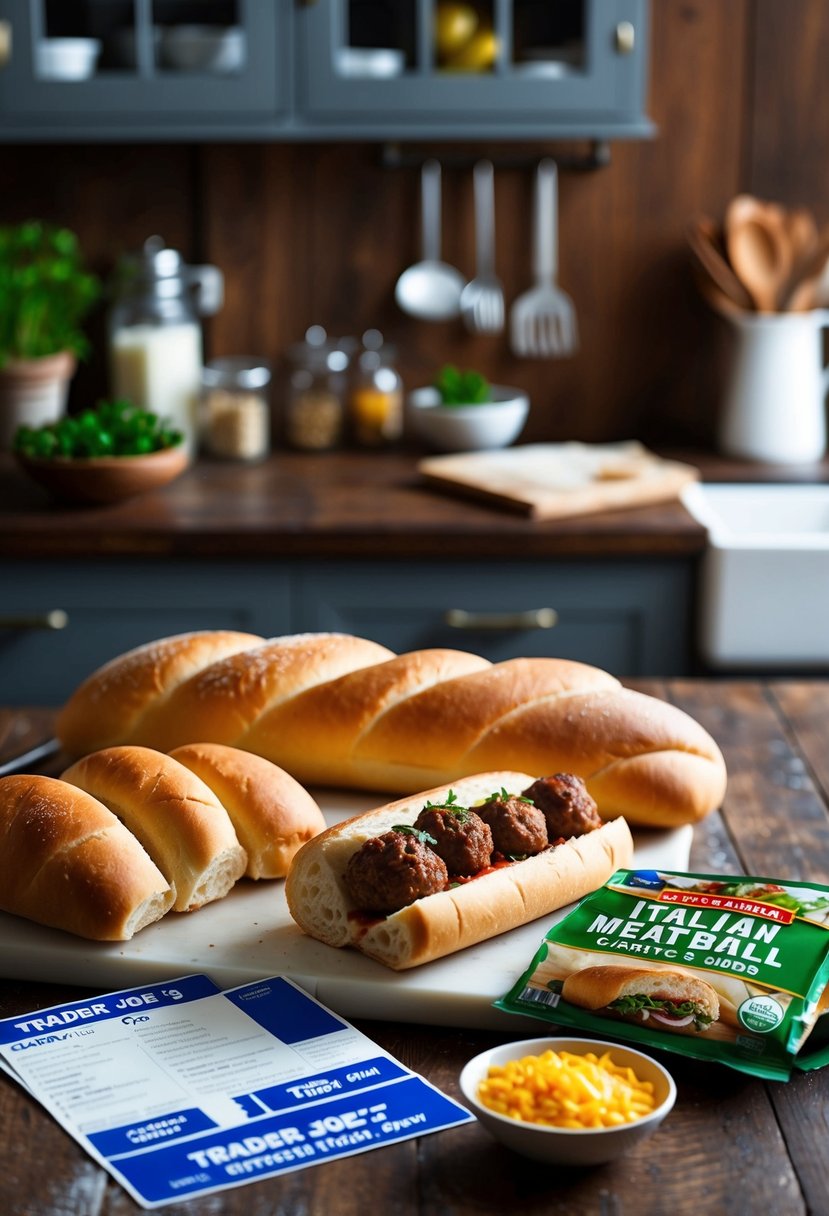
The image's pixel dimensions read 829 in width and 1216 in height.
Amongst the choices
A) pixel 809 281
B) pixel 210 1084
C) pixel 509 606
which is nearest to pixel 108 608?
pixel 509 606

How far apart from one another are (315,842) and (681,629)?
1546 millimetres

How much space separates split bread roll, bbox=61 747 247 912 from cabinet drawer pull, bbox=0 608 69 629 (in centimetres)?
132

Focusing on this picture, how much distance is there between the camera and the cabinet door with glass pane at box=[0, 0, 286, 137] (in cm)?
273

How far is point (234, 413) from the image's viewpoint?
300cm

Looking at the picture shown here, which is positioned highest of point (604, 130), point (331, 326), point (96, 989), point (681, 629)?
point (604, 130)

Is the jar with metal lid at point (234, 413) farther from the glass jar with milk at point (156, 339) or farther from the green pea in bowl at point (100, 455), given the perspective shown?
the green pea in bowl at point (100, 455)

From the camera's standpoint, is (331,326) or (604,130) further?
(331,326)

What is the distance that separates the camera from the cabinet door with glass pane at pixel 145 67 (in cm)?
273

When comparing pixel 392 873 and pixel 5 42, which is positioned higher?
pixel 5 42

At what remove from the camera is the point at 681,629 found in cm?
262

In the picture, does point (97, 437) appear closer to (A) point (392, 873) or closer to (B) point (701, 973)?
(A) point (392, 873)

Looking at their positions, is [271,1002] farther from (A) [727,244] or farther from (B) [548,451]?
(A) [727,244]

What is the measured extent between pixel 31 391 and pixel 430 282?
0.85m

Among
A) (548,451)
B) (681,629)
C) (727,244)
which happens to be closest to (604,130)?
(727,244)
